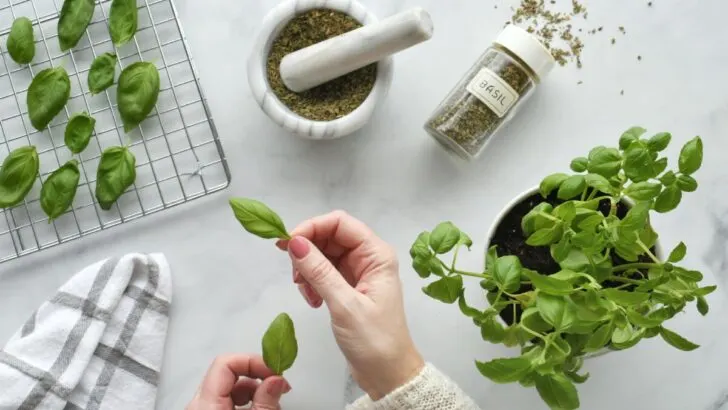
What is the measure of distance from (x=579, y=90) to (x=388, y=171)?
327mm

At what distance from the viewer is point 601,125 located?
49.3 inches

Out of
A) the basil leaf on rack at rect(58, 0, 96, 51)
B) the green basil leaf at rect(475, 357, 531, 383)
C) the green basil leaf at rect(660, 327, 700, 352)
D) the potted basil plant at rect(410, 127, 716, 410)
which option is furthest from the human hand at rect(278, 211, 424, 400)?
the basil leaf on rack at rect(58, 0, 96, 51)

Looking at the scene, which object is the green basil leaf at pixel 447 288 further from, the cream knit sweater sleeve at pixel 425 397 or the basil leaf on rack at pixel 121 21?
the basil leaf on rack at pixel 121 21

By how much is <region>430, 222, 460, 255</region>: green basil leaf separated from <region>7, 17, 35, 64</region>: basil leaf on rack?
0.71m

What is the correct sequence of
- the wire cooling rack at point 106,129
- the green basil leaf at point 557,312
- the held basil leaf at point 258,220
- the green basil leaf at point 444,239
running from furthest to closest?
the wire cooling rack at point 106,129 → the held basil leaf at point 258,220 → the green basil leaf at point 444,239 → the green basil leaf at point 557,312

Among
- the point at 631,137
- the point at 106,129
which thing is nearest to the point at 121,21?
the point at 106,129

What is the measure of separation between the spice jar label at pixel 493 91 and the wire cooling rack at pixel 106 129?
1.35 ft

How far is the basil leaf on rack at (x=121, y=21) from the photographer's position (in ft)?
3.87

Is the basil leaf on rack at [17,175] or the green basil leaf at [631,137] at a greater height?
the basil leaf on rack at [17,175]

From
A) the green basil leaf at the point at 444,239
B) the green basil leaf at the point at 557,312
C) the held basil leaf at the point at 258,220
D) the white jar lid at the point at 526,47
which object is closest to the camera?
the green basil leaf at the point at 557,312

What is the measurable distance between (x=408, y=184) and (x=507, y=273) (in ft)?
1.34

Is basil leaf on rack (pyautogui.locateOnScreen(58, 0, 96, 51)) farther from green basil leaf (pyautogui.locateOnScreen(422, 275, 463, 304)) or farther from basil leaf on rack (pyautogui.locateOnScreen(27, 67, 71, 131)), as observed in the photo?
green basil leaf (pyautogui.locateOnScreen(422, 275, 463, 304))

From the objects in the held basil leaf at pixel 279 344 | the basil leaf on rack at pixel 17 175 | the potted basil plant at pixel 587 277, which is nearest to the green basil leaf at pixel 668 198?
the potted basil plant at pixel 587 277

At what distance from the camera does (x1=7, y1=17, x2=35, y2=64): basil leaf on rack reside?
119 centimetres
